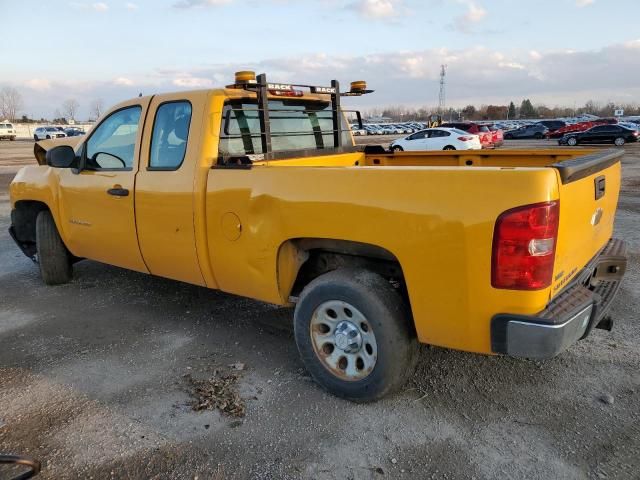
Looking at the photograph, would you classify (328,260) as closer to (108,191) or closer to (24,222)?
(108,191)

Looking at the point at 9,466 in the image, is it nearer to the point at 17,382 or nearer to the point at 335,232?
the point at 17,382

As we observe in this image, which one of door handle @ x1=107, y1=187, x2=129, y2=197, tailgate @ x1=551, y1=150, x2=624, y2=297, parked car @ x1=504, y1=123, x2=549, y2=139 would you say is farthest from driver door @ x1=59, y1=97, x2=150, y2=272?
parked car @ x1=504, y1=123, x2=549, y2=139

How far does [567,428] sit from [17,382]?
3.66m

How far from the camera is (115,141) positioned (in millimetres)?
4656

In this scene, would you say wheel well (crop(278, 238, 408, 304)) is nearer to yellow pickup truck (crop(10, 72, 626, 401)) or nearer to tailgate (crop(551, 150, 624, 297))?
yellow pickup truck (crop(10, 72, 626, 401))

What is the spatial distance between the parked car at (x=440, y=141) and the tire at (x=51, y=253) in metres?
19.0

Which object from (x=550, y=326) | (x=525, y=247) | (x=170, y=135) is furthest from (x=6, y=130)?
(x=550, y=326)

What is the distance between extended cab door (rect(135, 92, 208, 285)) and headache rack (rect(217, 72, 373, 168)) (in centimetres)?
25

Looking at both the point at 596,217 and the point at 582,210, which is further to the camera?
the point at 596,217

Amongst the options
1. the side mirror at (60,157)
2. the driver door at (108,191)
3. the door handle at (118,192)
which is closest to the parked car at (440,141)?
the driver door at (108,191)

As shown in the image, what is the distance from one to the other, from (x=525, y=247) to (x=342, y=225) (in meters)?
1.02

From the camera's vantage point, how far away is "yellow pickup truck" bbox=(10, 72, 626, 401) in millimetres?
2564

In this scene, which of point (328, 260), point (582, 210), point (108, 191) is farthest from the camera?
point (108, 191)

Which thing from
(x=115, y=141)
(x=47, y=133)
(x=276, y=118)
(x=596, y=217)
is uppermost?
(x=276, y=118)
